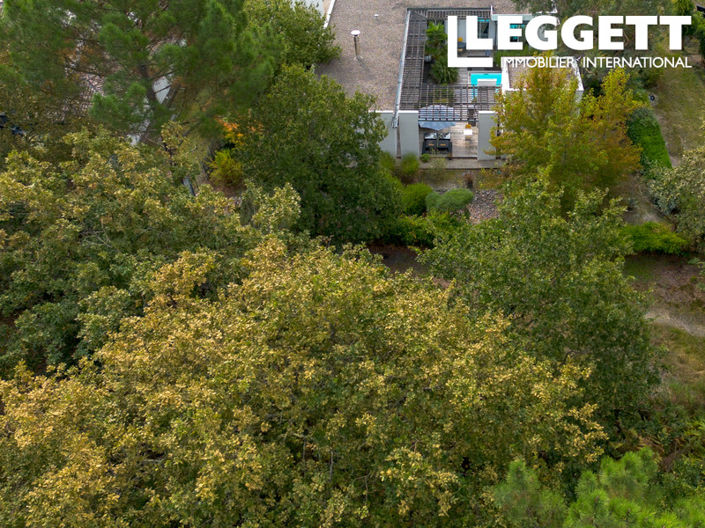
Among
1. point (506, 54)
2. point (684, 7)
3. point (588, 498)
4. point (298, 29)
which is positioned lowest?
point (588, 498)

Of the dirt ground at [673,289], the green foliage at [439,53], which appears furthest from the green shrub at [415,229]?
the green foliage at [439,53]

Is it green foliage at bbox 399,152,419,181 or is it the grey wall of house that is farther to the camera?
green foliage at bbox 399,152,419,181

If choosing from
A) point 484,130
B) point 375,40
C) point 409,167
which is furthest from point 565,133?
point 375,40

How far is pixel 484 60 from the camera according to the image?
34.3 meters

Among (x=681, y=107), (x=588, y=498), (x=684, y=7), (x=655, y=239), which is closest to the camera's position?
(x=588, y=498)

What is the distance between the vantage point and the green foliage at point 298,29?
31672 mm

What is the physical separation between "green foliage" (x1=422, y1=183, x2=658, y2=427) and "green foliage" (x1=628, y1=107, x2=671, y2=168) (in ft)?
53.6

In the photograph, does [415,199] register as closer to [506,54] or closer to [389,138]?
[389,138]

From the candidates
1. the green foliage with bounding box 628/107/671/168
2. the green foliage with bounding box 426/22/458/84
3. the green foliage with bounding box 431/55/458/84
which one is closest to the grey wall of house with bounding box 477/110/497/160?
the green foliage with bounding box 431/55/458/84

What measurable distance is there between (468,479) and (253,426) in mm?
4517

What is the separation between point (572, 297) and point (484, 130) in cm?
1747

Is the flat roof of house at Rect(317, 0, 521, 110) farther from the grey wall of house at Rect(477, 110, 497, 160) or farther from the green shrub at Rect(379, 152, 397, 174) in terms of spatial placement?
the grey wall of house at Rect(477, 110, 497, 160)

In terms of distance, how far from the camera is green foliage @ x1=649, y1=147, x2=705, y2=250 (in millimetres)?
22453

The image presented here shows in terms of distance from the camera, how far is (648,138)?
29.5 meters
